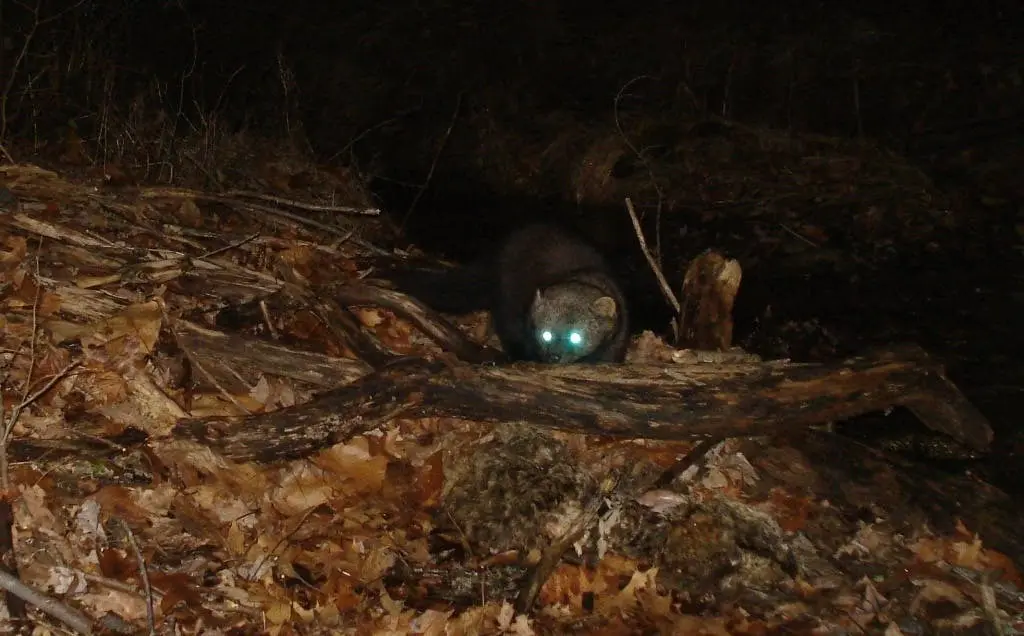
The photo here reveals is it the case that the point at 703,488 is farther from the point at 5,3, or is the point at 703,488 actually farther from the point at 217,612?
the point at 5,3

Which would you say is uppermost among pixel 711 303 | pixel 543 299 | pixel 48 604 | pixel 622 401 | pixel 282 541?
pixel 711 303

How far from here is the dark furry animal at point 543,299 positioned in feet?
20.6

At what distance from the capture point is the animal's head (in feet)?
20.6

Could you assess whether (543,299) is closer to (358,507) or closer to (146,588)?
(358,507)

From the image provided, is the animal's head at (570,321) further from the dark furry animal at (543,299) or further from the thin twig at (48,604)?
the thin twig at (48,604)

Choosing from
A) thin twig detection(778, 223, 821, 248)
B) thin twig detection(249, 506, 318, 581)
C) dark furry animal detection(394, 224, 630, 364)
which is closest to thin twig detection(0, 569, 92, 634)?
thin twig detection(249, 506, 318, 581)

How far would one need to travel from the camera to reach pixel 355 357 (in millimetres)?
4617

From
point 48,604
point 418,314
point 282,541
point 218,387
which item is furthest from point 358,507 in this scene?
point 418,314

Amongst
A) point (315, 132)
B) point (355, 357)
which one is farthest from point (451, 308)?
point (315, 132)

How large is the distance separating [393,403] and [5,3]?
6877 mm

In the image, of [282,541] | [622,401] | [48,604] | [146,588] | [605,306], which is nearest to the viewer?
[48,604]

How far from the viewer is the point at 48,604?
2764 mm

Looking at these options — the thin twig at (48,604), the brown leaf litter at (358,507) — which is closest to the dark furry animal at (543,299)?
the brown leaf litter at (358,507)

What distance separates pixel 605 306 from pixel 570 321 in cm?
30
